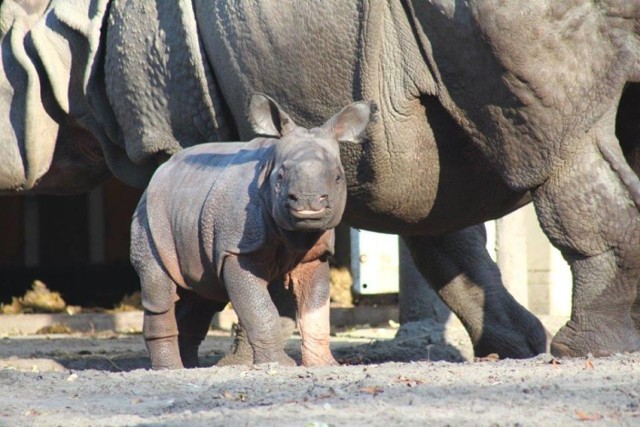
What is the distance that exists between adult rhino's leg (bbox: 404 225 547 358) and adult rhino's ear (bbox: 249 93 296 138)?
6.04ft

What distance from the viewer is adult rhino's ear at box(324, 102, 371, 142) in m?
5.65

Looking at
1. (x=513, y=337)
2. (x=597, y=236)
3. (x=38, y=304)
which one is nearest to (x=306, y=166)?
(x=597, y=236)

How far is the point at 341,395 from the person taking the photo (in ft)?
14.5

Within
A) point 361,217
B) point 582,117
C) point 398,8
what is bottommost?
point 361,217

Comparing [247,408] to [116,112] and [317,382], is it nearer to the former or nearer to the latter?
[317,382]

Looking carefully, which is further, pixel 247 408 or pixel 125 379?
pixel 125 379

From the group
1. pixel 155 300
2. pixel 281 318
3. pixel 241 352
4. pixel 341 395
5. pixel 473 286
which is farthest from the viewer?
pixel 473 286

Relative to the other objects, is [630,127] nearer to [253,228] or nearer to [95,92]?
[253,228]

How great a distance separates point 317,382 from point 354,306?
22.9ft

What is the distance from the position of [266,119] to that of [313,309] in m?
0.77

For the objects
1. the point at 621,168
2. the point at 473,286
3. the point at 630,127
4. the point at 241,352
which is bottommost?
the point at 241,352

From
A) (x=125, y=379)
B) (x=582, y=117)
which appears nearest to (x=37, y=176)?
(x=125, y=379)

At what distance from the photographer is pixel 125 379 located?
5293 millimetres

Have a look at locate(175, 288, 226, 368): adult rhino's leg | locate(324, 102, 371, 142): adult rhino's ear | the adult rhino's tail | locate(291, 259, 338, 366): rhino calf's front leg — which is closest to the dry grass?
locate(175, 288, 226, 368): adult rhino's leg
